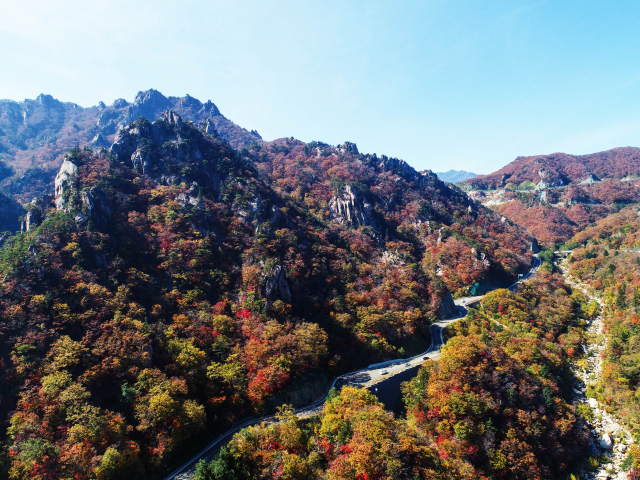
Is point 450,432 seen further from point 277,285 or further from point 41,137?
point 41,137

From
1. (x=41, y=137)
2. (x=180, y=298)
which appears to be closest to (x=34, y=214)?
(x=180, y=298)

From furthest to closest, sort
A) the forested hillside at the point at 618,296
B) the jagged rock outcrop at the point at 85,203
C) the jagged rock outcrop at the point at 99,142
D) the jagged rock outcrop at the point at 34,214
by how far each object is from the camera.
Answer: the jagged rock outcrop at the point at 99,142 → the jagged rock outcrop at the point at 85,203 → the jagged rock outcrop at the point at 34,214 → the forested hillside at the point at 618,296

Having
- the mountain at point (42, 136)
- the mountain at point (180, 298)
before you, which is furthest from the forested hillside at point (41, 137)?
the mountain at point (180, 298)

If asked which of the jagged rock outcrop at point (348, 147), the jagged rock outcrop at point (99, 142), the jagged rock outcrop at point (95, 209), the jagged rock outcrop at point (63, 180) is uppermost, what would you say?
the jagged rock outcrop at point (99, 142)

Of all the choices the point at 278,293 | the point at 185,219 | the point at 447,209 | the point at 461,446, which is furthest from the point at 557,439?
the point at 447,209

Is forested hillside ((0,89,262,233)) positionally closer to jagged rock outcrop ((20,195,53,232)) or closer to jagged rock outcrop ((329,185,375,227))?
jagged rock outcrop ((20,195,53,232))

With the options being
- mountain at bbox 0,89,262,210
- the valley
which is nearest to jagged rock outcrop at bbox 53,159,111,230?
the valley

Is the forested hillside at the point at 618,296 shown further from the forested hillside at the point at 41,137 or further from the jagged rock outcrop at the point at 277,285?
the forested hillside at the point at 41,137

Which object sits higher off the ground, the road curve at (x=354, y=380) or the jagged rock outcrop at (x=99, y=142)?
the jagged rock outcrop at (x=99, y=142)
